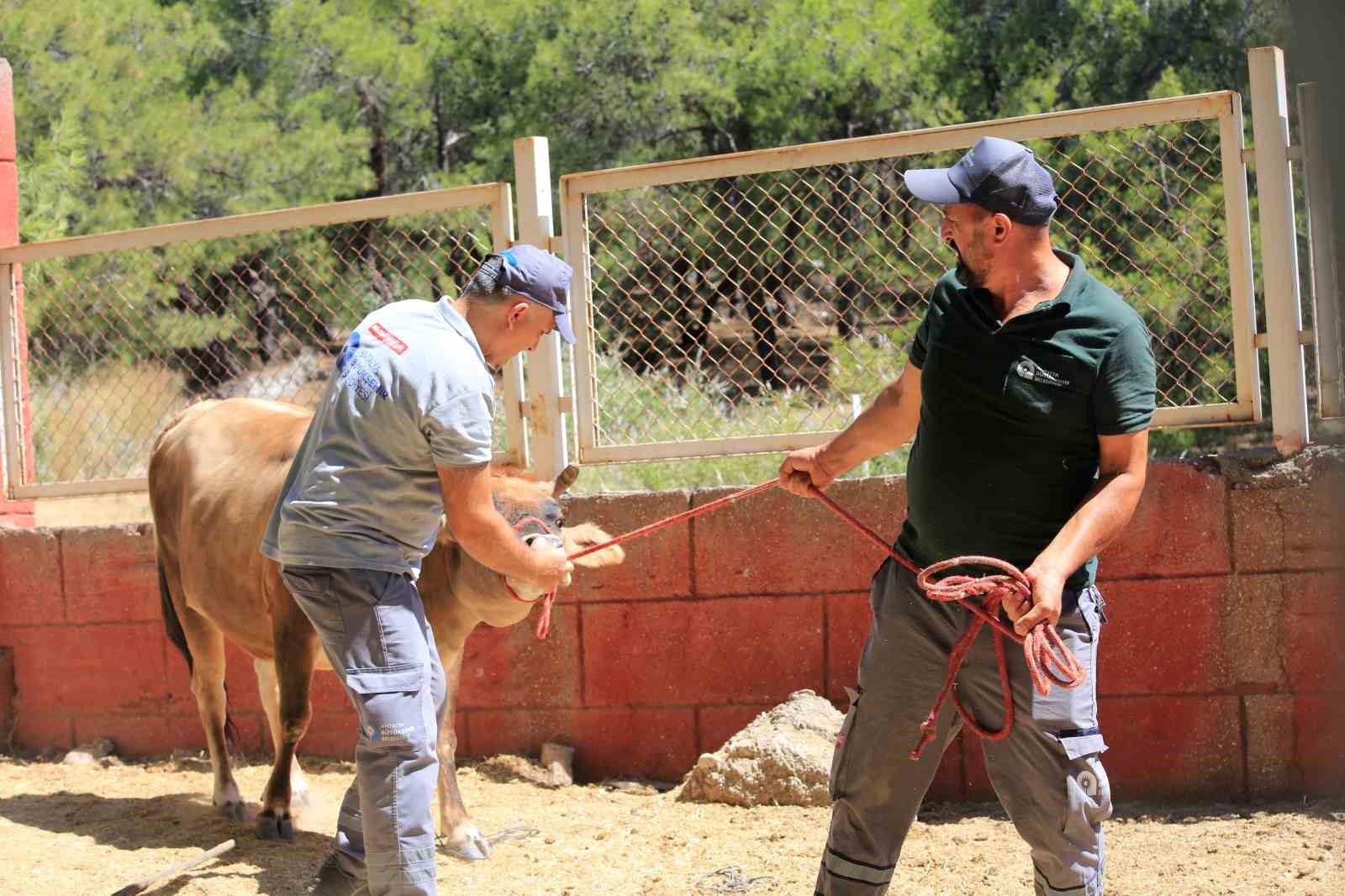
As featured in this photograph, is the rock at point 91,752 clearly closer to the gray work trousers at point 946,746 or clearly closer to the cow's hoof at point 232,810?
the cow's hoof at point 232,810

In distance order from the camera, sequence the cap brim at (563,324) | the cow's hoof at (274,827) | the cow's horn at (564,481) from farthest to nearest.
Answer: the cow's hoof at (274,827) < the cow's horn at (564,481) < the cap brim at (563,324)

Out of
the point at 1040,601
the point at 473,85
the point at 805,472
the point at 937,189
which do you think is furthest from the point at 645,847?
the point at 473,85

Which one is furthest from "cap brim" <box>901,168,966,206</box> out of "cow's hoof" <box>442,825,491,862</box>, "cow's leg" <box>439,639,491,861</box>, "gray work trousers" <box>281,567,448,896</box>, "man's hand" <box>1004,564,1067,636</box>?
"cow's hoof" <box>442,825,491,862</box>

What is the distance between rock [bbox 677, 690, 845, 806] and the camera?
17.4ft

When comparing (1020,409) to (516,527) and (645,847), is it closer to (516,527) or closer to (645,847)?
(516,527)

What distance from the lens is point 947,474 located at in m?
3.20

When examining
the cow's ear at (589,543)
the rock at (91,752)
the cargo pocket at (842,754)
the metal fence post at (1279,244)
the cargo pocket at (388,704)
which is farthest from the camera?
the rock at (91,752)

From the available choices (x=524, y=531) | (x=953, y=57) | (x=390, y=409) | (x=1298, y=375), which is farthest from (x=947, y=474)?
(x=953, y=57)

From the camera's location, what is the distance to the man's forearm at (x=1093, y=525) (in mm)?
2872

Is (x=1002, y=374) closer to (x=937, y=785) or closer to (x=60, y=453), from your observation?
(x=937, y=785)

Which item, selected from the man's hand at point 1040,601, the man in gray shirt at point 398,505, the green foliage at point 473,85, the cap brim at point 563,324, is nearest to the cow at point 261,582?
the cap brim at point 563,324

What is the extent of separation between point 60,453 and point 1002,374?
20.1 feet

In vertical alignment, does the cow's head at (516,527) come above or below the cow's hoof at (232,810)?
above

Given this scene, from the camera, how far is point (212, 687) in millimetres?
5855
